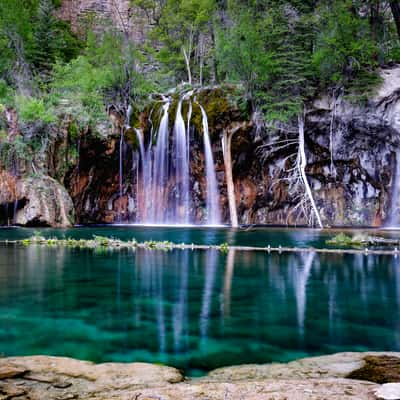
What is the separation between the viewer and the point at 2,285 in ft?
23.5

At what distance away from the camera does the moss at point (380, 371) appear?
10.0 feet

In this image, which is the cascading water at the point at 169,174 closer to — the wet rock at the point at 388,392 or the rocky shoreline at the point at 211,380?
the rocky shoreline at the point at 211,380

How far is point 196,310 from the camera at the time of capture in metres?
5.71

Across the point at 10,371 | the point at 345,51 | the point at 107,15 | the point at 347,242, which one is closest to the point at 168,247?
the point at 347,242

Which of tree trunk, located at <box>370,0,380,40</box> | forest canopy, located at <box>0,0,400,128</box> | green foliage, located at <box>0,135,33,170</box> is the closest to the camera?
green foliage, located at <box>0,135,33,170</box>

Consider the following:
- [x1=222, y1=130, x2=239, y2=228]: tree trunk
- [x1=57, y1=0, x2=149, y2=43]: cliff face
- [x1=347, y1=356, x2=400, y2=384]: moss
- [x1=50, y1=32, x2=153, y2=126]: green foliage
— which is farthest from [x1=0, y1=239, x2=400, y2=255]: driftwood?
[x1=57, y1=0, x2=149, y2=43]: cliff face

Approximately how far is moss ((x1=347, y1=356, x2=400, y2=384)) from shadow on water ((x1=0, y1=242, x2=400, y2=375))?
3.01 feet

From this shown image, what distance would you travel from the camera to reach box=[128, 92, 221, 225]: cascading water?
25.0 metres

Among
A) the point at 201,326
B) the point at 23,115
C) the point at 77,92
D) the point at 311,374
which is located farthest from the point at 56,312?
the point at 77,92

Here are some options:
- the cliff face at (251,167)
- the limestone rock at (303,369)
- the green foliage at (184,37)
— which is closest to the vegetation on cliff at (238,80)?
the cliff face at (251,167)

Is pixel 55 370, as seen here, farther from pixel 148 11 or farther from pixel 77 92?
pixel 148 11

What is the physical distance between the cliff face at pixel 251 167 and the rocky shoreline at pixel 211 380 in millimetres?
19388

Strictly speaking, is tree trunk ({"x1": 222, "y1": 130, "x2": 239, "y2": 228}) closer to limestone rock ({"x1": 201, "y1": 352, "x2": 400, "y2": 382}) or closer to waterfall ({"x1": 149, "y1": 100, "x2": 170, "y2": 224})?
waterfall ({"x1": 149, "y1": 100, "x2": 170, "y2": 224})

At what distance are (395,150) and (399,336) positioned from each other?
70.5ft
